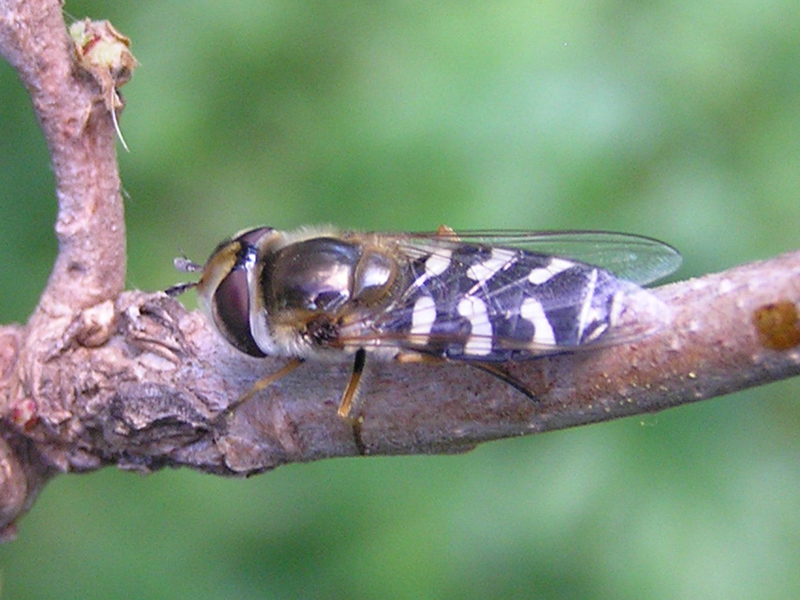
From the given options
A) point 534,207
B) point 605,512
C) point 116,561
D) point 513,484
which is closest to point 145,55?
point 534,207

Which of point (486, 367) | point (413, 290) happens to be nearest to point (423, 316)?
point (413, 290)

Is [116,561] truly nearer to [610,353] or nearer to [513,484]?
[513,484]

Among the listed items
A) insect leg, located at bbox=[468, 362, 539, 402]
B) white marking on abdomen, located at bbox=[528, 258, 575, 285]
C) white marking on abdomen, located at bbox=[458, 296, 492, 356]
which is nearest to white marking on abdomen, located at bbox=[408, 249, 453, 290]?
white marking on abdomen, located at bbox=[458, 296, 492, 356]

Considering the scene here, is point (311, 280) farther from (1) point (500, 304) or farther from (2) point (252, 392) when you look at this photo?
(1) point (500, 304)

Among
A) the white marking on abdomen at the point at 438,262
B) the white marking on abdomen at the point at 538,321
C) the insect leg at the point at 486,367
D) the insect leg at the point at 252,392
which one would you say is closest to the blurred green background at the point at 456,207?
the white marking on abdomen at the point at 438,262

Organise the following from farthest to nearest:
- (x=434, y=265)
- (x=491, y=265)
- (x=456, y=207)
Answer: (x=456, y=207), (x=434, y=265), (x=491, y=265)

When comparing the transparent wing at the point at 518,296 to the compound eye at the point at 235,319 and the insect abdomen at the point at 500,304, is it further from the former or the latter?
the compound eye at the point at 235,319
